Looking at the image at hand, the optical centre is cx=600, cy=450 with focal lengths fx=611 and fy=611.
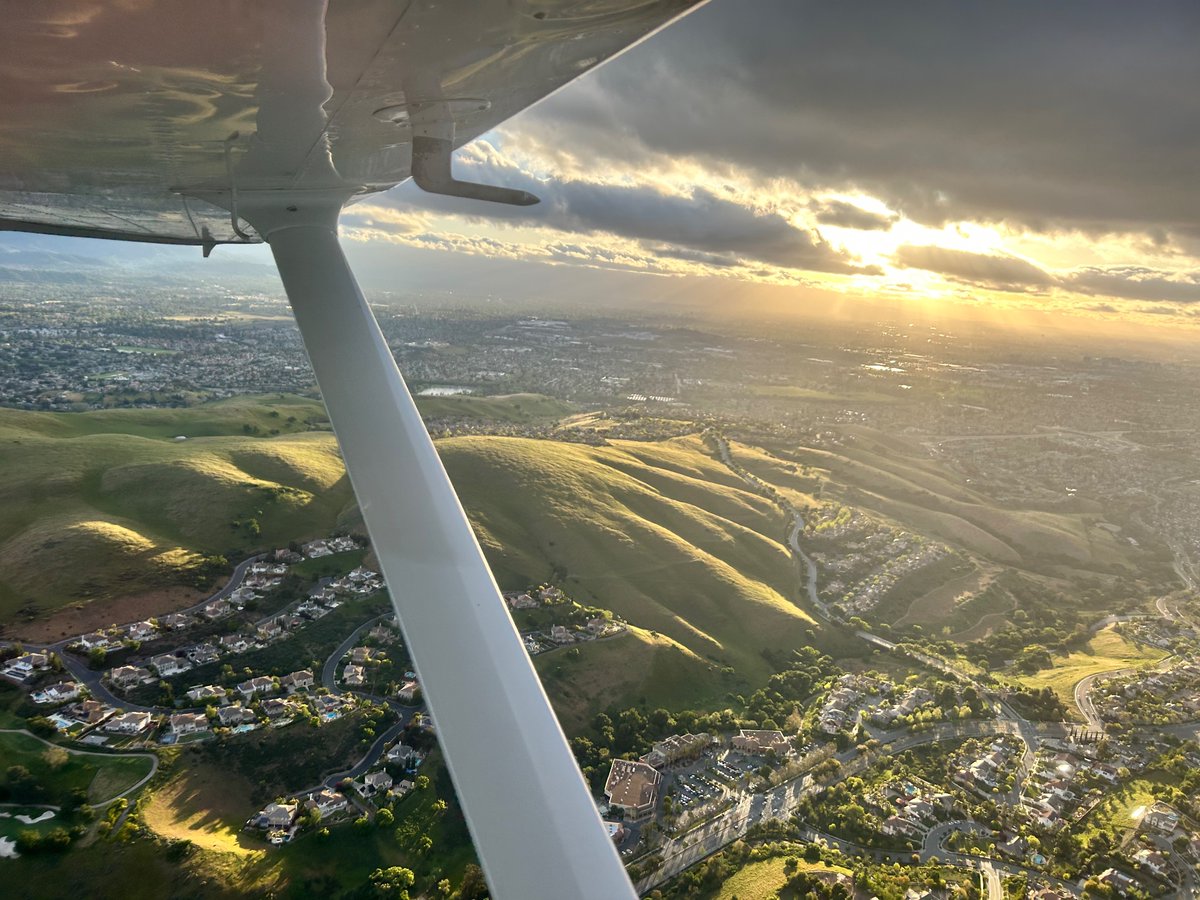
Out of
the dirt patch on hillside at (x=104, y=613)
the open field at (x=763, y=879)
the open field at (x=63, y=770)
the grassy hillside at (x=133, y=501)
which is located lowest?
the open field at (x=763, y=879)

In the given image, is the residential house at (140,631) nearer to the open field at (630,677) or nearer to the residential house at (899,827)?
the open field at (630,677)

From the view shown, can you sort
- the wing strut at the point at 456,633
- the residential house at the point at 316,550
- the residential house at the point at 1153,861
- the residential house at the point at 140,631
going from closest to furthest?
the wing strut at the point at 456,633, the residential house at the point at 1153,861, the residential house at the point at 140,631, the residential house at the point at 316,550

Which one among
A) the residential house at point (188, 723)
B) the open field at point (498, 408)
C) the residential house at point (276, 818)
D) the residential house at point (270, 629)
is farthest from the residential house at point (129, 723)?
the open field at point (498, 408)

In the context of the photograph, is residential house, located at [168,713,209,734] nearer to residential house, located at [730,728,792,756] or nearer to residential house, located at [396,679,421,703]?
residential house, located at [396,679,421,703]

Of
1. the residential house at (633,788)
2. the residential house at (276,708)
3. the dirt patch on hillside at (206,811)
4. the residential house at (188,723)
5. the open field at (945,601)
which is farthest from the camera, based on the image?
the open field at (945,601)

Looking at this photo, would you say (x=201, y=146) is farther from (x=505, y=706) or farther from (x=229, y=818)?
(x=229, y=818)

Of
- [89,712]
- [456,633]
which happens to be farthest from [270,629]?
[456,633]

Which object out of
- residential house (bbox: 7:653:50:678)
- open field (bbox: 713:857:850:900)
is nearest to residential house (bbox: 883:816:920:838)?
open field (bbox: 713:857:850:900)
